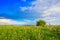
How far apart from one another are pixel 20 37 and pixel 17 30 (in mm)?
1174

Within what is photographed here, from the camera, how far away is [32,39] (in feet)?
41.4

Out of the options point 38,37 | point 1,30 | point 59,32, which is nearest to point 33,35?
point 38,37

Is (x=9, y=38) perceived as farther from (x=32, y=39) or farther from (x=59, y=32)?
(x=59, y=32)

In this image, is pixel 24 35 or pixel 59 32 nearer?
pixel 24 35

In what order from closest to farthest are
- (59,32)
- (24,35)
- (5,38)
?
(5,38) → (24,35) → (59,32)

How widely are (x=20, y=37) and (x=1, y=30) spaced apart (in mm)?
1669

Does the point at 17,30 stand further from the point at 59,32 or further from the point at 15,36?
the point at 59,32

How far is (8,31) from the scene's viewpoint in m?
13.1

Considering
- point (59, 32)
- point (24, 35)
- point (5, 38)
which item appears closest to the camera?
point (5, 38)

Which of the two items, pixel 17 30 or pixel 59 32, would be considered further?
pixel 59 32

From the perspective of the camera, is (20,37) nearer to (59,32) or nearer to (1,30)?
(1,30)

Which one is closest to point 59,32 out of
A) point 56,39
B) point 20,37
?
point 56,39

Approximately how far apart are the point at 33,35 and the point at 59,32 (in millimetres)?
3424

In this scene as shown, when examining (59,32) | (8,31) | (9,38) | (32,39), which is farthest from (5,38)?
(59,32)
